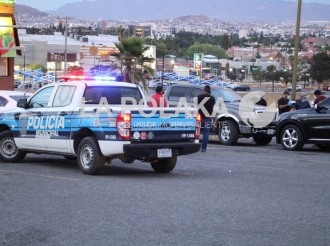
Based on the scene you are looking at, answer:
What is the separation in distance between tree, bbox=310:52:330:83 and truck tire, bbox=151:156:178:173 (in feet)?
219

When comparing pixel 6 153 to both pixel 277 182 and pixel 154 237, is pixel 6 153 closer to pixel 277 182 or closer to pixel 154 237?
pixel 277 182

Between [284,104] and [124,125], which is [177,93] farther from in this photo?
[124,125]

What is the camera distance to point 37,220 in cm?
852

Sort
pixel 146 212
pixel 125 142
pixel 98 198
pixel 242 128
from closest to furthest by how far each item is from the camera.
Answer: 1. pixel 146 212
2. pixel 98 198
3. pixel 125 142
4. pixel 242 128

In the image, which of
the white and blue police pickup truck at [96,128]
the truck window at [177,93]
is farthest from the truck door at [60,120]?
the truck window at [177,93]

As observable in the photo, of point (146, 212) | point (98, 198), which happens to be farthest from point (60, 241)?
point (98, 198)

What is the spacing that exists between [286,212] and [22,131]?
23.5 ft

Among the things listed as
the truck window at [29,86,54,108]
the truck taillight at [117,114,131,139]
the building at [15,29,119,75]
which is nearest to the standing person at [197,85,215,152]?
the truck window at [29,86,54,108]

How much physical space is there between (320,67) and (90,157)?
237 feet

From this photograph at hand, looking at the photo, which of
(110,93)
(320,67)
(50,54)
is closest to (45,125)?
(110,93)

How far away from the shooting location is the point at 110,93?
13773 mm

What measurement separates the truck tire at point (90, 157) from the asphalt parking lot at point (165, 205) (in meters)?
0.21

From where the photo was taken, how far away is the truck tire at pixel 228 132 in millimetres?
21062

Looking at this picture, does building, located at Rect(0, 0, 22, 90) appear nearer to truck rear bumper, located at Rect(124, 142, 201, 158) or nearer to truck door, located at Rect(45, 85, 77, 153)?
truck door, located at Rect(45, 85, 77, 153)
